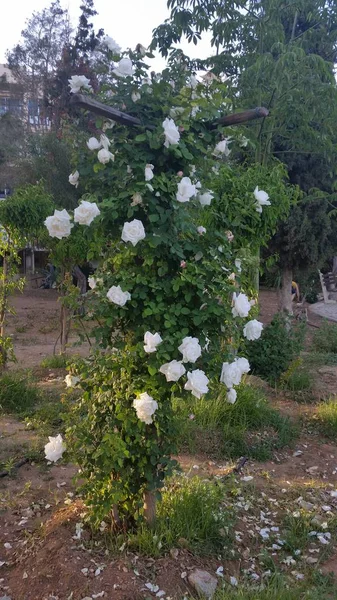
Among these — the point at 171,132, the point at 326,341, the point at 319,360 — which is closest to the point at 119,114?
the point at 171,132

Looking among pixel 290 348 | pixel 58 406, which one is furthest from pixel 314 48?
pixel 58 406

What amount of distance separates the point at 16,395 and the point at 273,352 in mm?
3036

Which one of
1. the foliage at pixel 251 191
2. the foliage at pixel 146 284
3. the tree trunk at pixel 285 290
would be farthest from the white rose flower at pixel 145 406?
the tree trunk at pixel 285 290

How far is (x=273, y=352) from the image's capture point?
6648mm

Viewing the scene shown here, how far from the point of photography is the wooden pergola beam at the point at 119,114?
7.89ft

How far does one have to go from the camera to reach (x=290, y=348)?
6738 mm

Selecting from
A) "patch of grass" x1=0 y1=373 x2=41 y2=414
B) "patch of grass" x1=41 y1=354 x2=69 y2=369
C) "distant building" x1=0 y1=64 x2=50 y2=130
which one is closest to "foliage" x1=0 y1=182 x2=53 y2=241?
"patch of grass" x1=41 y1=354 x2=69 y2=369

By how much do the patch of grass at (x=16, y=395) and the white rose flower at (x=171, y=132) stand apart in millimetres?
3534

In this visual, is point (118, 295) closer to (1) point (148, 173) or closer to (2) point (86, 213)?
(2) point (86, 213)

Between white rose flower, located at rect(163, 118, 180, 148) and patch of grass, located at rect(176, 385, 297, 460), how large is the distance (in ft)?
7.79

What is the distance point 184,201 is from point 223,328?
2.14 ft

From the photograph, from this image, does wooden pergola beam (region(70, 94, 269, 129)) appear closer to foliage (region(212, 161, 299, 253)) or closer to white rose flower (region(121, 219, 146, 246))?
white rose flower (region(121, 219, 146, 246))

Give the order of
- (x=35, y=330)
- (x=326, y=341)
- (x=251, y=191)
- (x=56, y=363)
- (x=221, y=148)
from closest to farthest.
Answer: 1. (x=221, y=148)
2. (x=251, y=191)
3. (x=56, y=363)
4. (x=326, y=341)
5. (x=35, y=330)

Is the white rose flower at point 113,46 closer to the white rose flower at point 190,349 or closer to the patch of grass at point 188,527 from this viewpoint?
the white rose flower at point 190,349
